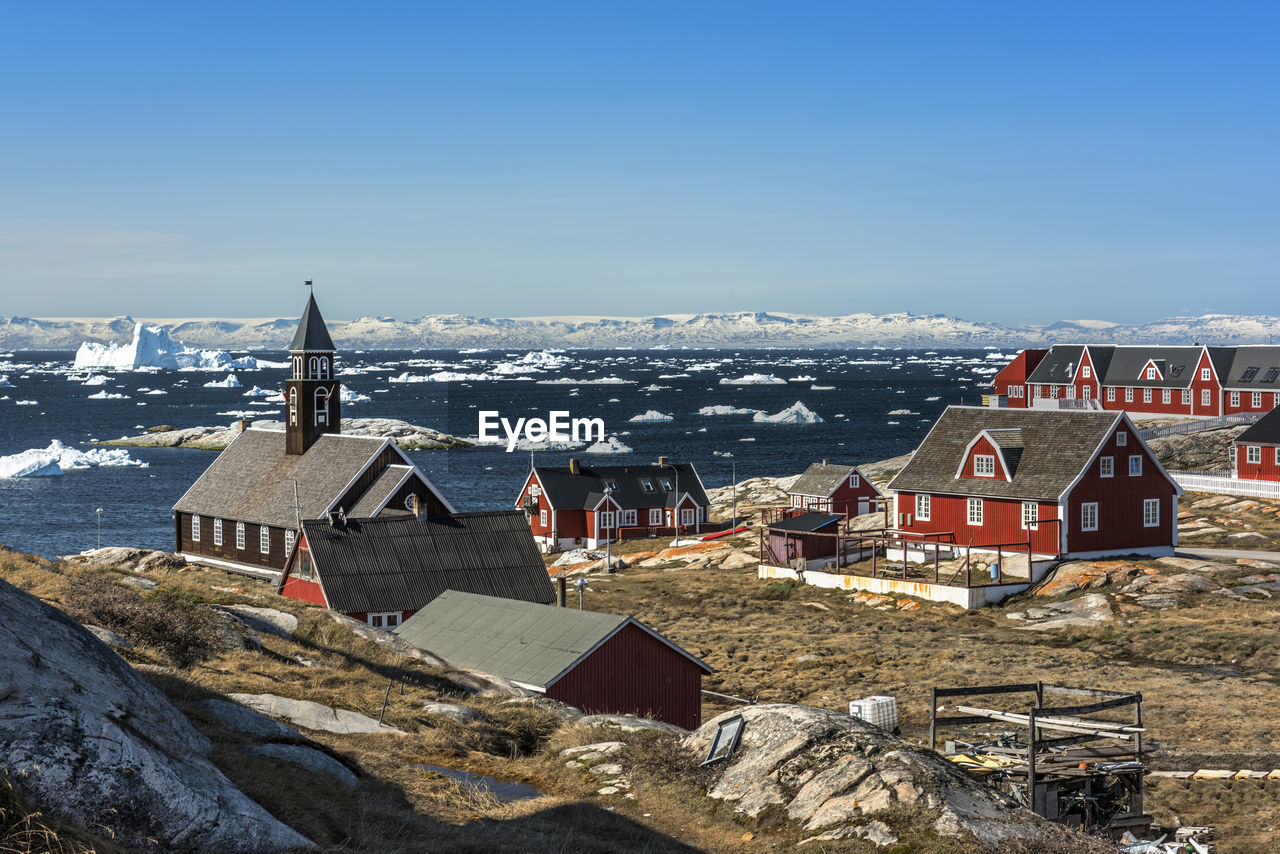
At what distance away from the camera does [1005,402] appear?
9544 centimetres

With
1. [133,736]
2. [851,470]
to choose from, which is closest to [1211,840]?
[133,736]

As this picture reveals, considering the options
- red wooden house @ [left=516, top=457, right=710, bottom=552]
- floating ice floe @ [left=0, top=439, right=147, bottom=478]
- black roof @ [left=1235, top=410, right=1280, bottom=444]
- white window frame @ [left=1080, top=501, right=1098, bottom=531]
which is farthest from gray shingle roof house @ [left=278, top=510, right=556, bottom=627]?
floating ice floe @ [left=0, top=439, right=147, bottom=478]

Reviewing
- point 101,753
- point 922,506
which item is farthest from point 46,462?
point 101,753

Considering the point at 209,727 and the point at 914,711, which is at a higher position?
the point at 209,727

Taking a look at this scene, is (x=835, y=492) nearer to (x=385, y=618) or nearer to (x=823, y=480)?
(x=823, y=480)

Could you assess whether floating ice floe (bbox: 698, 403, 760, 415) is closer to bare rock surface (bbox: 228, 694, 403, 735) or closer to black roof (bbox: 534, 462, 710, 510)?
black roof (bbox: 534, 462, 710, 510)

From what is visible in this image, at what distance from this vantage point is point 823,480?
65812mm

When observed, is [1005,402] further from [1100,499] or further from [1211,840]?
[1211,840]

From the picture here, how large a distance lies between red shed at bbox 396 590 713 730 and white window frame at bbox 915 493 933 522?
81.1 ft

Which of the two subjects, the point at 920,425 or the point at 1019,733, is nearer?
the point at 1019,733

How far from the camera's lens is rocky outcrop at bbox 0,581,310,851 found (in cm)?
895

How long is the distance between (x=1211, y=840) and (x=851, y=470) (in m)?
48.3

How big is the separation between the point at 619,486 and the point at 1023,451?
95.3 ft

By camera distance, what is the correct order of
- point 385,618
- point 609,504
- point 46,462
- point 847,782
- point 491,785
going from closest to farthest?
point 847,782
point 491,785
point 385,618
point 609,504
point 46,462
